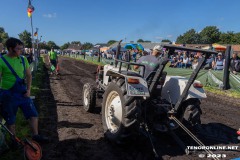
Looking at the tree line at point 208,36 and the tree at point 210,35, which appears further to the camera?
the tree at point 210,35

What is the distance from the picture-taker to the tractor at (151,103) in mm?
4262

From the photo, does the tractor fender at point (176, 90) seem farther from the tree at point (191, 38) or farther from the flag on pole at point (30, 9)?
the tree at point (191, 38)

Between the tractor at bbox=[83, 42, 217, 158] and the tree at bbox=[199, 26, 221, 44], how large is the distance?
3561 inches

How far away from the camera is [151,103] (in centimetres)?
473

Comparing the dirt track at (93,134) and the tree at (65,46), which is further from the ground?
the tree at (65,46)

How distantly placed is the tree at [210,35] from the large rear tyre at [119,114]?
90775 millimetres

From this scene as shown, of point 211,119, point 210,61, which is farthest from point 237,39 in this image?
point 211,119

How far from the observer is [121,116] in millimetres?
4594

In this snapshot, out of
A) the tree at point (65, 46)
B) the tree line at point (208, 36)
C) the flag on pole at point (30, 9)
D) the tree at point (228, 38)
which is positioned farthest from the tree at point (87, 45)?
the flag on pole at point (30, 9)

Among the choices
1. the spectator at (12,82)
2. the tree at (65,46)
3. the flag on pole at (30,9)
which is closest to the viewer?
the spectator at (12,82)

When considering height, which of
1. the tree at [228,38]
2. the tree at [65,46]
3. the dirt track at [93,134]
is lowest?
the dirt track at [93,134]

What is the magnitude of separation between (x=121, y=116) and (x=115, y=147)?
1.79 feet

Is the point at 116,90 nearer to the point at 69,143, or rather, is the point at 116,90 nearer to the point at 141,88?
the point at 141,88

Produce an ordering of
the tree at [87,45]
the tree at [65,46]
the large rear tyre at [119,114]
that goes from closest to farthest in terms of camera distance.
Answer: the large rear tyre at [119,114]
the tree at [87,45]
the tree at [65,46]
